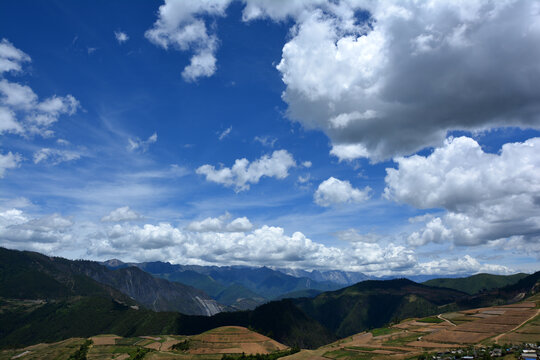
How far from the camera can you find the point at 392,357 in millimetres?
198375

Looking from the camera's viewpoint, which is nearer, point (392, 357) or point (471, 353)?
point (471, 353)

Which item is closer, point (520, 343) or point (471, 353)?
point (471, 353)

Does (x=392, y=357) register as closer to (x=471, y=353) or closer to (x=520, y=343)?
(x=471, y=353)

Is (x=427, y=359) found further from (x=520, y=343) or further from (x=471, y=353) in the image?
(x=520, y=343)

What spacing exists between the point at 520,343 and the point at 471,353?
37529mm

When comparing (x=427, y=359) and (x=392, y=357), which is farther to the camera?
(x=392, y=357)

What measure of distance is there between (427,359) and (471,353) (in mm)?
21895

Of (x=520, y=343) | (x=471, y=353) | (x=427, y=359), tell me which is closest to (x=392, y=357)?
(x=427, y=359)

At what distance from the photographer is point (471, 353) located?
176875 millimetres

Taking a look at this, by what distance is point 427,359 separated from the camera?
178 metres

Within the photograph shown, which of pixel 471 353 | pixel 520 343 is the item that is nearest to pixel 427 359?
pixel 471 353

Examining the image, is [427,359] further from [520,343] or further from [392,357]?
[520,343]

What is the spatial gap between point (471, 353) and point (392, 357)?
134 ft
